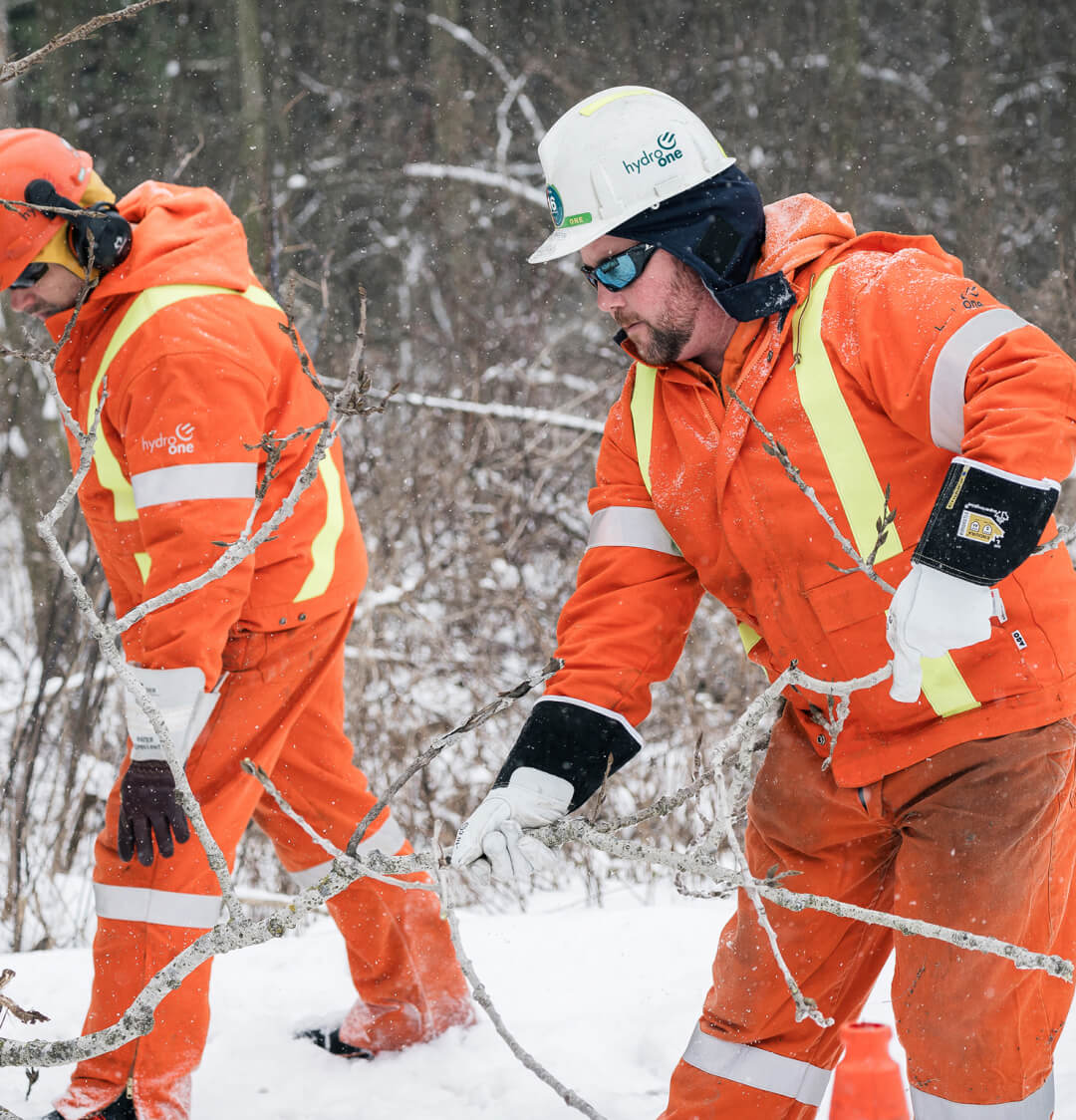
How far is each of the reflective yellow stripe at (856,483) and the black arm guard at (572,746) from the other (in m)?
0.55

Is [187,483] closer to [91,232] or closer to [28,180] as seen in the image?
[91,232]

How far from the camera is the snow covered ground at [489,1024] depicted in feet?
9.37

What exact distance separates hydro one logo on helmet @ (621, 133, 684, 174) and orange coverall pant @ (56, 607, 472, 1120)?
4.42 ft

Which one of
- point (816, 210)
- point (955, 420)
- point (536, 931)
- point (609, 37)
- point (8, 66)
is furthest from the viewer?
point (609, 37)

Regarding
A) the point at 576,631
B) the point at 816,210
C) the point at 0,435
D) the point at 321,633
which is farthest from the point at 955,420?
the point at 0,435

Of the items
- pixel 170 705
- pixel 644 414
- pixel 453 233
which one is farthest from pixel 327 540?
pixel 453 233

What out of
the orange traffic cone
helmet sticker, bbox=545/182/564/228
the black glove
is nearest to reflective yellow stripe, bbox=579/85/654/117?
helmet sticker, bbox=545/182/564/228

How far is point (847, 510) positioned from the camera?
1972mm

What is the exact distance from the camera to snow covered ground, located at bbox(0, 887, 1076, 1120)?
2.86 m

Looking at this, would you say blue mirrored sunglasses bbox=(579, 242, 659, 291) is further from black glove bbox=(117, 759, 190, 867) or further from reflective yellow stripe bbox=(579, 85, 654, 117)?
black glove bbox=(117, 759, 190, 867)

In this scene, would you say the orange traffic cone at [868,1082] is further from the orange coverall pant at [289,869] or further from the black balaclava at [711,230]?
the black balaclava at [711,230]

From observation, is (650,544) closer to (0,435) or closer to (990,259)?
(990,259)

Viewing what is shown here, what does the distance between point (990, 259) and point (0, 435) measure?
6.55m

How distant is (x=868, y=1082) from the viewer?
2.53 metres
